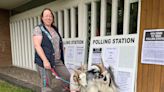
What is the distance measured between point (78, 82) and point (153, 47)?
121cm

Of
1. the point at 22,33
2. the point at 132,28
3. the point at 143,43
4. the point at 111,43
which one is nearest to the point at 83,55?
the point at 111,43

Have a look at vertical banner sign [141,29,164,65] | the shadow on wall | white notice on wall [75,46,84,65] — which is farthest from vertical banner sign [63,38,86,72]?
the shadow on wall

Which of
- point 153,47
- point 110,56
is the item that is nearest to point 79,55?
point 110,56

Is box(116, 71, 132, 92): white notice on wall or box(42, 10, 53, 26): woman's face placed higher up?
box(42, 10, 53, 26): woman's face

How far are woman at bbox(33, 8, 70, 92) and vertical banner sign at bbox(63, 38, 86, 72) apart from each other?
1.12 m

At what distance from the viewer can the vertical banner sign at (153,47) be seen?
8.70 ft

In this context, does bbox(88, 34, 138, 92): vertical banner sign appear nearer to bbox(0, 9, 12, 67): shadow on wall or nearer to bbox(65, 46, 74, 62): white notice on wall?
bbox(65, 46, 74, 62): white notice on wall

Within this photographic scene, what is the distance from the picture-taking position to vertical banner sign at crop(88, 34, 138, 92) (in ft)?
9.95

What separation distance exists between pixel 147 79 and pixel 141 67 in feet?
0.65

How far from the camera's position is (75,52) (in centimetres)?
429

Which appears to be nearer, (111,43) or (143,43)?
(143,43)

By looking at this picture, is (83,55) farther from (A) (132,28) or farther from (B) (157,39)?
(B) (157,39)

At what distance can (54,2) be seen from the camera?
500 cm

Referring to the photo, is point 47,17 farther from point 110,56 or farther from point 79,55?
point 79,55
